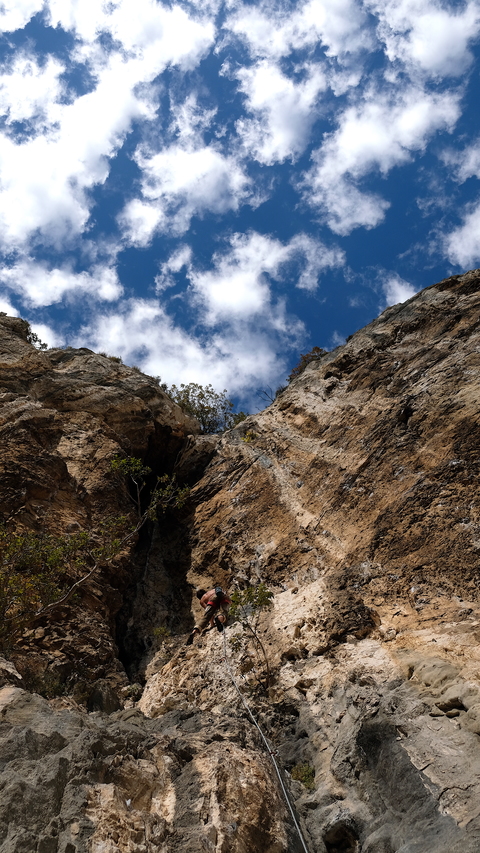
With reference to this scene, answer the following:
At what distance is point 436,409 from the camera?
12.5m

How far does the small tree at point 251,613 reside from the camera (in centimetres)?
1139

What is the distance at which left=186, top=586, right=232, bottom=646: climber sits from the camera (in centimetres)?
1269

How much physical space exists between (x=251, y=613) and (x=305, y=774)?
4385 mm

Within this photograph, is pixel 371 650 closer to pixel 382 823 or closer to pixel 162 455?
pixel 382 823

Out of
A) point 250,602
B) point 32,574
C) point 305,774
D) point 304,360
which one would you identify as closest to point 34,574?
point 32,574

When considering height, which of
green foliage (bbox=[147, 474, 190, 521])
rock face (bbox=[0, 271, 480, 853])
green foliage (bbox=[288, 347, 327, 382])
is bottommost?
rock face (bbox=[0, 271, 480, 853])

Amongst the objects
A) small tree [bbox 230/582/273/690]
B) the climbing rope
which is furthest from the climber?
the climbing rope

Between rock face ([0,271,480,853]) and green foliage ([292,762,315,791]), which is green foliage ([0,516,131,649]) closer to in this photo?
rock face ([0,271,480,853])

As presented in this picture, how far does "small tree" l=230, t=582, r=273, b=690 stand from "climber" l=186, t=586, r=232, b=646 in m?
0.38

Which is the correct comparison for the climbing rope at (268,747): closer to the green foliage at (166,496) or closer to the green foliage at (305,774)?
the green foliage at (305,774)

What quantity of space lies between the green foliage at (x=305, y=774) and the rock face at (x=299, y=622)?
4cm

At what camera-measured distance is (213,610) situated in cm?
1336

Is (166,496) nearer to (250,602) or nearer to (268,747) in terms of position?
(250,602)

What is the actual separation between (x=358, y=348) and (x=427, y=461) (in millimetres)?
7099
